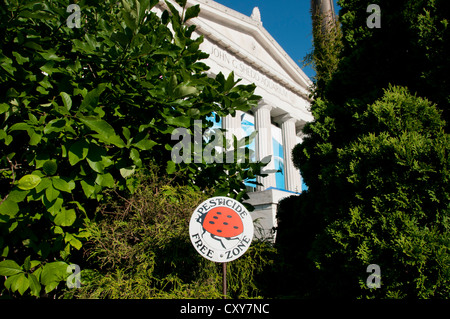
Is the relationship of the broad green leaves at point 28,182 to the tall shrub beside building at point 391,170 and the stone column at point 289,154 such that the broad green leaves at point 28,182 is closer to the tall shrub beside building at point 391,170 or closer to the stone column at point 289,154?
the tall shrub beside building at point 391,170

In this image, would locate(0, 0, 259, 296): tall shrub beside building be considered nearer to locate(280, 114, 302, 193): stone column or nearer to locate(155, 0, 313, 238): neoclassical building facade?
locate(155, 0, 313, 238): neoclassical building facade

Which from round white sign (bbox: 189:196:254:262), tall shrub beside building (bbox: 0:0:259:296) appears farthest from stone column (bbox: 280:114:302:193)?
tall shrub beside building (bbox: 0:0:259:296)

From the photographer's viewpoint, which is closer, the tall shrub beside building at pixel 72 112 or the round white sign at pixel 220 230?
the tall shrub beside building at pixel 72 112

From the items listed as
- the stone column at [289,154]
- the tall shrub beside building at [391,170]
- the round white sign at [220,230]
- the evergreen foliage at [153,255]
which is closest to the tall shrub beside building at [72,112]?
the evergreen foliage at [153,255]

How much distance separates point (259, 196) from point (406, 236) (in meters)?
8.15

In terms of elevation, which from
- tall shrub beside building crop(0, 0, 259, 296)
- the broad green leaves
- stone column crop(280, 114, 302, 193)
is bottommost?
the broad green leaves

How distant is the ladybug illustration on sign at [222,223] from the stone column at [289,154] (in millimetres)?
14391

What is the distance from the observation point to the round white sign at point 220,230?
2873mm

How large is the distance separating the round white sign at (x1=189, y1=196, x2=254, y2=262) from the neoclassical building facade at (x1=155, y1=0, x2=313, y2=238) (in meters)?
11.0

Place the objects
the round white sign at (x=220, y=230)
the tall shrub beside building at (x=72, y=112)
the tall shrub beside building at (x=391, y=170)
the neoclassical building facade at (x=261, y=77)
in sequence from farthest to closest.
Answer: the neoclassical building facade at (x=261, y=77) → the tall shrub beside building at (x=391, y=170) → the round white sign at (x=220, y=230) → the tall shrub beside building at (x=72, y=112)

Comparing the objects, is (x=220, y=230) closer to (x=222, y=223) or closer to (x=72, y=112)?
(x=222, y=223)

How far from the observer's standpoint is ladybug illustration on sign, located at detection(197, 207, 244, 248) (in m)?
2.93

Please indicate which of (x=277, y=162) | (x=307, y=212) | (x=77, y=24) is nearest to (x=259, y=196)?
(x=307, y=212)

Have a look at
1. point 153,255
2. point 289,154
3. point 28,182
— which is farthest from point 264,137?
point 28,182
